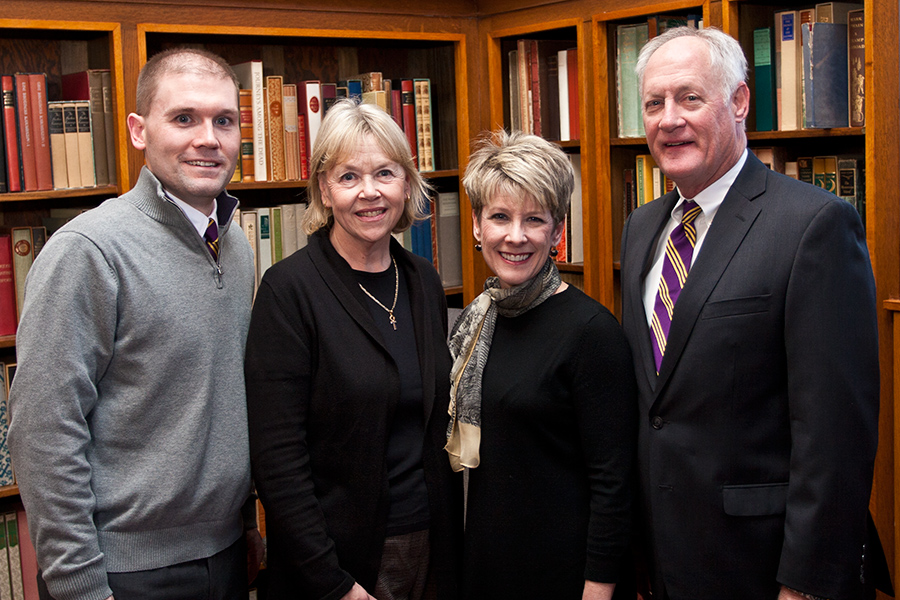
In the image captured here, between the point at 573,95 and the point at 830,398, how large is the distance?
1726mm

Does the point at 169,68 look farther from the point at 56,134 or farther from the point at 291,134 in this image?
the point at 291,134

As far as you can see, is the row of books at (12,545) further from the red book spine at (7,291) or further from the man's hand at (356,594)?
the man's hand at (356,594)

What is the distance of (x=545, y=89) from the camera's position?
3.04m

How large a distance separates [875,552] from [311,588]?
3.63 feet

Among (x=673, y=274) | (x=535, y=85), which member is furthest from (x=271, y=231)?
(x=673, y=274)

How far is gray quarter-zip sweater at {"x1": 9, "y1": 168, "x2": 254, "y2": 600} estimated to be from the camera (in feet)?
5.03

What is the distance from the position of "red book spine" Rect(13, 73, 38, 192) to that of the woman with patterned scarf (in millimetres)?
1392

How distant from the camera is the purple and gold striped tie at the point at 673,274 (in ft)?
5.60

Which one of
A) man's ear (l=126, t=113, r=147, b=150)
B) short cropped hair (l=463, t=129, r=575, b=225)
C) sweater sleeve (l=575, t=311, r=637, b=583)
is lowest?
sweater sleeve (l=575, t=311, r=637, b=583)

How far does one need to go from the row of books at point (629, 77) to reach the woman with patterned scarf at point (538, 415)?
1.06 m

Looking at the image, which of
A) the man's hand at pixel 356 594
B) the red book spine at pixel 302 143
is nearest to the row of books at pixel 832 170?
the red book spine at pixel 302 143

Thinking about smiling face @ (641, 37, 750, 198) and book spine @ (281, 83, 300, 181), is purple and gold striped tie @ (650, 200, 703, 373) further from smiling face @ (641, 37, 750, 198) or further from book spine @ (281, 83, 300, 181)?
book spine @ (281, 83, 300, 181)

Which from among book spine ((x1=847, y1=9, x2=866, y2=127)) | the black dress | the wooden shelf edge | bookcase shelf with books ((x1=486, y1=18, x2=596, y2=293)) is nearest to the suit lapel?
the black dress

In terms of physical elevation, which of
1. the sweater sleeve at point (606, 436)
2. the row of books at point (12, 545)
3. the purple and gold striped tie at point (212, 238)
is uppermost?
the purple and gold striped tie at point (212, 238)
